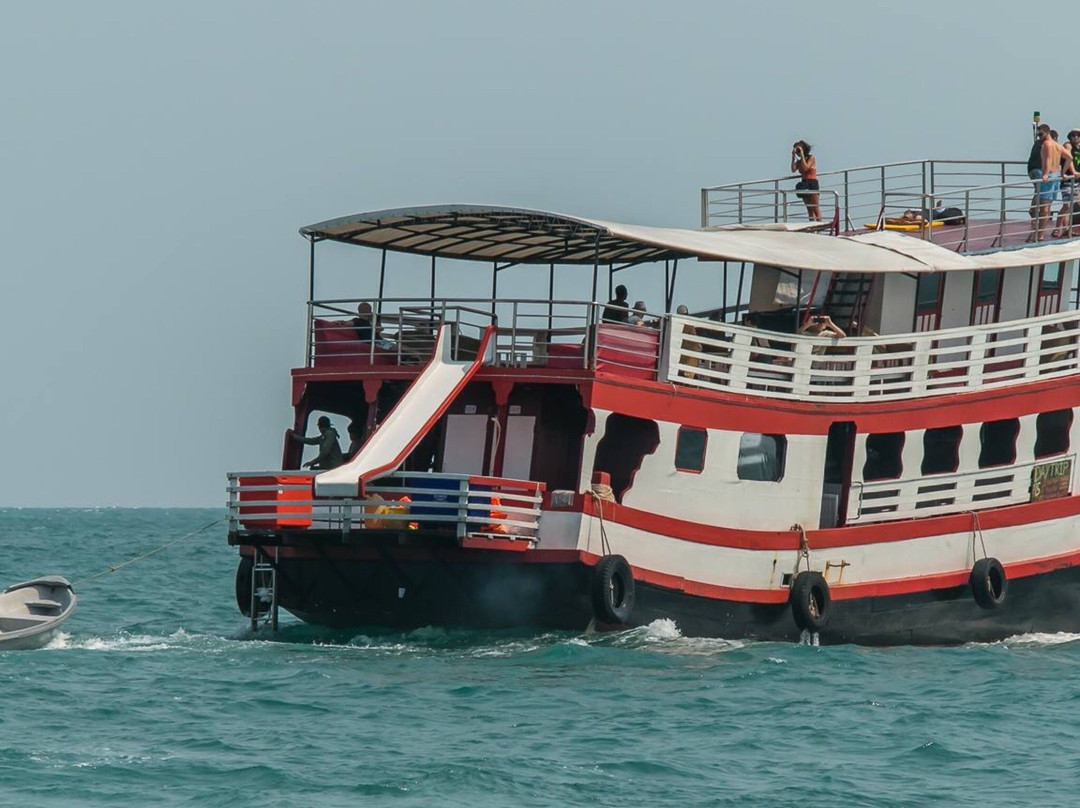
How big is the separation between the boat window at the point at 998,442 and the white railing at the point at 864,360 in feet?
1.90

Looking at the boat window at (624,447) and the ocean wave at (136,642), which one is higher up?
the boat window at (624,447)

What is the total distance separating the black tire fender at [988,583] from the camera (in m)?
25.7

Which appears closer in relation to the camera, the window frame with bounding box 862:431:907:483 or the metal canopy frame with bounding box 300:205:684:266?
the metal canopy frame with bounding box 300:205:684:266

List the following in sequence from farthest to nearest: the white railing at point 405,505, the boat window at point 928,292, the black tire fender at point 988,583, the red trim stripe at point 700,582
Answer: the boat window at point 928,292, the black tire fender at point 988,583, the red trim stripe at point 700,582, the white railing at point 405,505

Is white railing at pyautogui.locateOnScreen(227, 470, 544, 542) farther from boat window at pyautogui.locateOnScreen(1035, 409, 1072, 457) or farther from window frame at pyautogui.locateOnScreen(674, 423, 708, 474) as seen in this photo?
boat window at pyautogui.locateOnScreen(1035, 409, 1072, 457)

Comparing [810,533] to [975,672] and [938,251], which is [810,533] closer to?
[975,672]

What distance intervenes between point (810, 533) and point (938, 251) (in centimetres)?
452

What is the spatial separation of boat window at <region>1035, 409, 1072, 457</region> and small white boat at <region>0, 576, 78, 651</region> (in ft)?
42.6

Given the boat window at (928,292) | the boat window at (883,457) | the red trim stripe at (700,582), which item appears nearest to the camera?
the red trim stripe at (700,582)

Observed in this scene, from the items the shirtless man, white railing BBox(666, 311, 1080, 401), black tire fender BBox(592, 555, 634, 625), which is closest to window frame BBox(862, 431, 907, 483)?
white railing BBox(666, 311, 1080, 401)

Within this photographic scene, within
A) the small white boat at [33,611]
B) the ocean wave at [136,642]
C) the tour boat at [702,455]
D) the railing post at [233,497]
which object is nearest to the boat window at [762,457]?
the tour boat at [702,455]

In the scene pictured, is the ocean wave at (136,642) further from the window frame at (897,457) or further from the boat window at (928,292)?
the boat window at (928,292)

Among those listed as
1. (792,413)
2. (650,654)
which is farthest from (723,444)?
(650,654)

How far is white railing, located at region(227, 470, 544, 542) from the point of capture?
22.5 m
